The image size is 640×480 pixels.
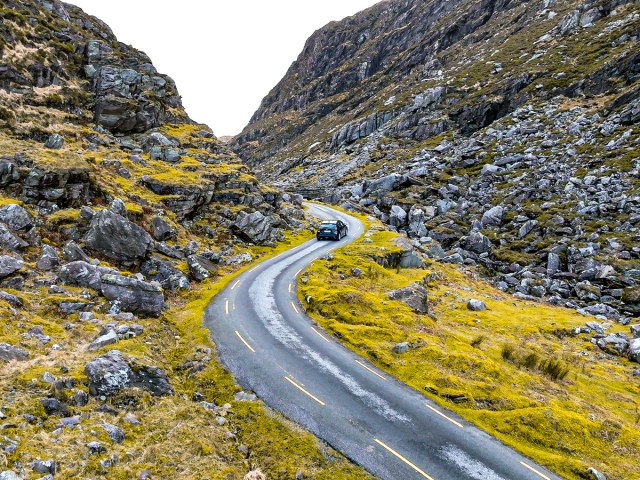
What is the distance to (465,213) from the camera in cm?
5941

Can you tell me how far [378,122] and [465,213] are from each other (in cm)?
6920

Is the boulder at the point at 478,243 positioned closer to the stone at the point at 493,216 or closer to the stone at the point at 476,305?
the stone at the point at 493,216

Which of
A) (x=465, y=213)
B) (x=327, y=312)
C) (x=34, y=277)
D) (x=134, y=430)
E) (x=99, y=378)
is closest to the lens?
(x=134, y=430)

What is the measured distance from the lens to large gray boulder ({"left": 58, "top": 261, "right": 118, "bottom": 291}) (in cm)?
2138

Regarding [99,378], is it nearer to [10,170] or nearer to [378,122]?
[10,170]

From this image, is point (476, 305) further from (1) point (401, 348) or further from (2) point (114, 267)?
(2) point (114, 267)

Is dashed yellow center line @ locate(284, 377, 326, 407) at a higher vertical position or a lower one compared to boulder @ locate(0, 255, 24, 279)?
lower

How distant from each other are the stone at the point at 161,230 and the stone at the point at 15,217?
381 inches

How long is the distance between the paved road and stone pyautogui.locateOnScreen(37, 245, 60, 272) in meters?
9.36

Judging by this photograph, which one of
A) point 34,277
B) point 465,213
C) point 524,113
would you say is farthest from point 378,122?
point 34,277

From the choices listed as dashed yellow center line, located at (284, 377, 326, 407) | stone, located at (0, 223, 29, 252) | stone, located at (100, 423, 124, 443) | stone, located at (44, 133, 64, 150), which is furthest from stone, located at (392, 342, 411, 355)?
stone, located at (44, 133, 64, 150)

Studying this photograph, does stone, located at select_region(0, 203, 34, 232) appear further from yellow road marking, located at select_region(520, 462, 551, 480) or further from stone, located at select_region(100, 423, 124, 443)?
yellow road marking, located at select_region(520, 462, 551, 480)

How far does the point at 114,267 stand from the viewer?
25.8m

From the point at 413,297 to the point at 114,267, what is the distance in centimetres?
2146
